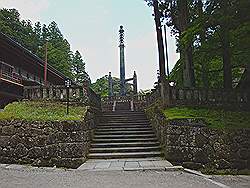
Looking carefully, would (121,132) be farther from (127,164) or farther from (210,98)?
(210,98)

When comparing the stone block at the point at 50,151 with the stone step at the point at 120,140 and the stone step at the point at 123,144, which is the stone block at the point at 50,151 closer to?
the stone step at the point at 123,144

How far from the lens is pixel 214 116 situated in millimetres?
11242

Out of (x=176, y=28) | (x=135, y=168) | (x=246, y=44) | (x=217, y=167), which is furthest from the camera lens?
(x=176, y=28)

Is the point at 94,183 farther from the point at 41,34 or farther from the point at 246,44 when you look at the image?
the point at 41,34

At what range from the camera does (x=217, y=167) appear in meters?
9.94

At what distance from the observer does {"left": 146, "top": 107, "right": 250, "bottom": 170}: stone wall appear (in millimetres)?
10016

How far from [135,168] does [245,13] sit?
21.8 feet

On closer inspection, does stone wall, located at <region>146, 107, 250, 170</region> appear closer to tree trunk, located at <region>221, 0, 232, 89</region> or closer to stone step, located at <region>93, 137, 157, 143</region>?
stone step, located at <region>93, 137, 157, 143</region>

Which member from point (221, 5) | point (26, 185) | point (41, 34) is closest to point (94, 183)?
point (26, 185)

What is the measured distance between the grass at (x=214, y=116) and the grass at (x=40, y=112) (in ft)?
11.1

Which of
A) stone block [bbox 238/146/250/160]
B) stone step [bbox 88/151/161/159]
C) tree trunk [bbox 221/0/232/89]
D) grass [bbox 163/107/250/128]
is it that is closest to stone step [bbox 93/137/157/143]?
stone step [bbox 88/151/161/159]

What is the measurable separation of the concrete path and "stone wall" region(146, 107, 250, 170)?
123cm

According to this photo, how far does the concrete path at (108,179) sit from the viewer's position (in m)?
7.14

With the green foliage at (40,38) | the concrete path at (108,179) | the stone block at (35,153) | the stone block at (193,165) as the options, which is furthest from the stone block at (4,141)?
the green foliage at (40,38)
